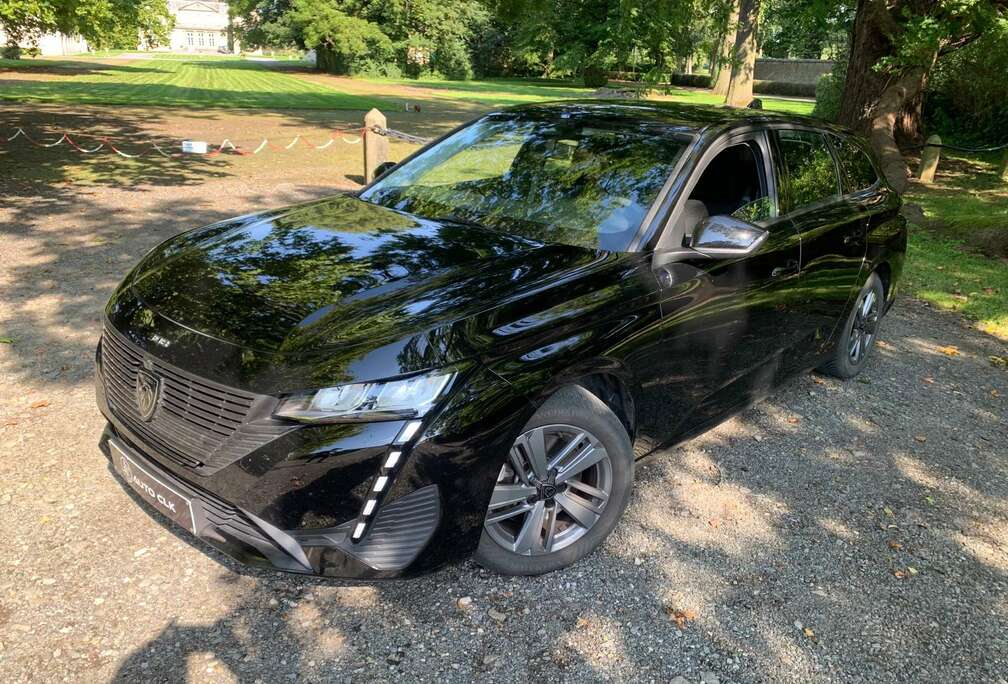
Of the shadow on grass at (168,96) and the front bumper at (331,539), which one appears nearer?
the front bumper at (331,539)

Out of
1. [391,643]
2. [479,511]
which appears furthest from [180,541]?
[479,511]

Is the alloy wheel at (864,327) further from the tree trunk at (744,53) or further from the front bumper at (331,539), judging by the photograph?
the tree trunk at (744,53)

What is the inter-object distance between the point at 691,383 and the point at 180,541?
232 cm

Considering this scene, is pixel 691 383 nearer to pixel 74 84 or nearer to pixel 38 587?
pixel 38 587

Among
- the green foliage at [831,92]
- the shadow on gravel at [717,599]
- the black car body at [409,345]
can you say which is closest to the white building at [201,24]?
the green foliage at [831,92]

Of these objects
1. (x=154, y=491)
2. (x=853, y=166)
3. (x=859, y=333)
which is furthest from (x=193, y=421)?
(x=859, y=333)

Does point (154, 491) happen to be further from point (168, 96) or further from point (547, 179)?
point (168, 96)

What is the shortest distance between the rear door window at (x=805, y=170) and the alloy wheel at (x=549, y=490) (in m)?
1.89

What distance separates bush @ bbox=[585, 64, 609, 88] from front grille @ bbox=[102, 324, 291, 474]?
5111 centimetres

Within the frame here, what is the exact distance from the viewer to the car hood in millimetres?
2598

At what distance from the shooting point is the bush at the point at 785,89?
47625mm

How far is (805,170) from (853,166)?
0.81 m

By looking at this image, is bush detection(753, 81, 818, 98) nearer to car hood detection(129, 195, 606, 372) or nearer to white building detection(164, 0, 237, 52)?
car hood detection(129, 195, 606, 372)

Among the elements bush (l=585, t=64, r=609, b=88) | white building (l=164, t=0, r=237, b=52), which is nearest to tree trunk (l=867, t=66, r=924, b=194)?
bush (l=585, t=64, r=609, b=88)
